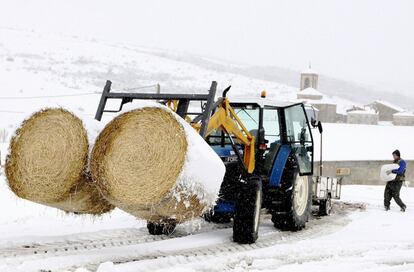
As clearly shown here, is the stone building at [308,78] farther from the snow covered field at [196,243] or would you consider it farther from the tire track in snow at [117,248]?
the tire track in snow at [117,248]

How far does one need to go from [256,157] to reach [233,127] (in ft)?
3.71

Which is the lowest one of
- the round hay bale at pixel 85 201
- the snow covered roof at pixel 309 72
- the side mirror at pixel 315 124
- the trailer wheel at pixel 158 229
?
the trailer wheel at pixel 158 229

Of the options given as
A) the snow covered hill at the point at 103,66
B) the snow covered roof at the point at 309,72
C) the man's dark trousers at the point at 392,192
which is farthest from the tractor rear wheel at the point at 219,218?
the snow covered roof at the point at 309,72

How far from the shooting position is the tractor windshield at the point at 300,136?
10.5 m

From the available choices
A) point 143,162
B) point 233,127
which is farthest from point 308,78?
point 143,162

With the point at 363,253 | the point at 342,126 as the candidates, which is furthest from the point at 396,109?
the point at 363,253

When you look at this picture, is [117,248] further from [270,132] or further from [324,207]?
[324,207]

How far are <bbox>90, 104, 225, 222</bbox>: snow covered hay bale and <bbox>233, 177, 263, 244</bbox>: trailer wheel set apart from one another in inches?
84.8

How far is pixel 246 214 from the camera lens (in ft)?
29.2

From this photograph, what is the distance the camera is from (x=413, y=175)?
37969 millimetres

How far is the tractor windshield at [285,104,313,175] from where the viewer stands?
34.5 ft

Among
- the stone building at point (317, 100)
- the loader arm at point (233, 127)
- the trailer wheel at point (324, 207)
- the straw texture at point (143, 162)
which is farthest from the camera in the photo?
the stone building at point (317, 100)

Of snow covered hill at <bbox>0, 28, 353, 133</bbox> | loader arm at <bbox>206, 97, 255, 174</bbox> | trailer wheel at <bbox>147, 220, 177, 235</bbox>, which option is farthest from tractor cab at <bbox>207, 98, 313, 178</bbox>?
snow covered hill at <bbox>0, 28, 353, 133</bbox>

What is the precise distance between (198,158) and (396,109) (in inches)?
3492
